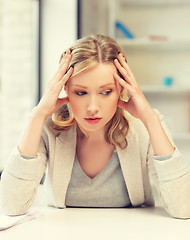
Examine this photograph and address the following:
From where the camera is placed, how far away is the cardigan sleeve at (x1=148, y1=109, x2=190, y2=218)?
50.5 inches

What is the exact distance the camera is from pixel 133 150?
1423mm

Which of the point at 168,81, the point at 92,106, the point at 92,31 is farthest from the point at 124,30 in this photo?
the point at 92,106

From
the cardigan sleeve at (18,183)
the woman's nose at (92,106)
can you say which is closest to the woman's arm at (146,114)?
the woman's nose at (92,106)

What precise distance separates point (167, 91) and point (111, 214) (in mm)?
2084

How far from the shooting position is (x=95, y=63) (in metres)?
1.27

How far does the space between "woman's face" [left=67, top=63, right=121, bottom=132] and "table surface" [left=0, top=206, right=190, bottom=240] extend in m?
0.28

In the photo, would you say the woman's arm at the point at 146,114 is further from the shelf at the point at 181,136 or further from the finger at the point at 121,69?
the shelf at the point at 181,136

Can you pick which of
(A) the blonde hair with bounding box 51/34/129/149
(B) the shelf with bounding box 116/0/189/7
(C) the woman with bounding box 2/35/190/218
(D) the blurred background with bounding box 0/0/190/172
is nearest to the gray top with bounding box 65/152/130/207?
(C) the woman with bounding box 2/35/190/218

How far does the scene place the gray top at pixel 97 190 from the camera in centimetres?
143

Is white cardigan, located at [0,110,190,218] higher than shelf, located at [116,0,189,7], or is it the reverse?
shelf, located at [116,0,189,7]

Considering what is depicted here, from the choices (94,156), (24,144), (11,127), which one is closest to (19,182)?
(24,144)

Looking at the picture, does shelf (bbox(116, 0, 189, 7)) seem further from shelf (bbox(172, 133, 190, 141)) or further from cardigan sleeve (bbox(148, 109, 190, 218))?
cardigan sleeve (bbox(148, 109, 190, 218))

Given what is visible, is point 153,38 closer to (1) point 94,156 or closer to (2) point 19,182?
(1) point 94,156

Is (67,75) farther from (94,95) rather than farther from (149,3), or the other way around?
(149,3)
